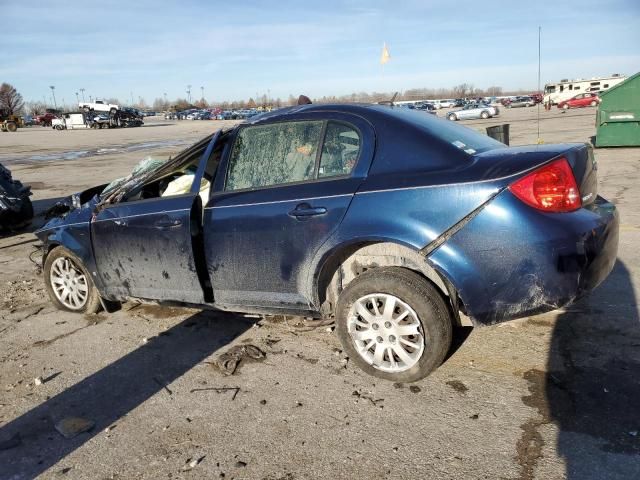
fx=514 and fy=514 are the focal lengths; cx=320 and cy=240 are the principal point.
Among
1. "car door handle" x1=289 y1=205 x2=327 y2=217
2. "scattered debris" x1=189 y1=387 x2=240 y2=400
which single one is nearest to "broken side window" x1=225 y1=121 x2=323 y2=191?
"car door handle" x1=289 y1=205 x2=327 y2=217

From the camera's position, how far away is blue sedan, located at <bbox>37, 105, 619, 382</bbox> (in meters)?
2.81

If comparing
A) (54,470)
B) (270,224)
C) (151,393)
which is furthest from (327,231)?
(54,470)

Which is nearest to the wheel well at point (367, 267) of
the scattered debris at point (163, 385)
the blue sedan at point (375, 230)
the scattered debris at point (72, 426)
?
the blue sedan at point (375, 230)

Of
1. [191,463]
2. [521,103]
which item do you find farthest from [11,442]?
[521,103]

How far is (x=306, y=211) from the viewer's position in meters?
3.22

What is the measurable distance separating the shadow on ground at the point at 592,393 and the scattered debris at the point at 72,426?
237 centimetres

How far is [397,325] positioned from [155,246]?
76.6 inches

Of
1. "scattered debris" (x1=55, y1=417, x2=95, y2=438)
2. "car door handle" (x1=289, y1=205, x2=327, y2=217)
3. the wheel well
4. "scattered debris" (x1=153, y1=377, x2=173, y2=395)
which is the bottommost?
"scattered debris" (x1=153, y1=377, x2=173, y2=395)

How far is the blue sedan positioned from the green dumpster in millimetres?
11981

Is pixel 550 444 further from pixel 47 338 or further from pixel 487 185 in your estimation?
pixel 47 338

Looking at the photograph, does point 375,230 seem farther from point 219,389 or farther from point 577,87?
point 577,87

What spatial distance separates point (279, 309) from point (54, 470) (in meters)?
1.59

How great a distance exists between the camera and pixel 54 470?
8.56ft

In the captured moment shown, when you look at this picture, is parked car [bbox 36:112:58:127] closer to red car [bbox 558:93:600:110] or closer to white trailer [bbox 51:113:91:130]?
white trailer [bbox 51:113:91:130]
